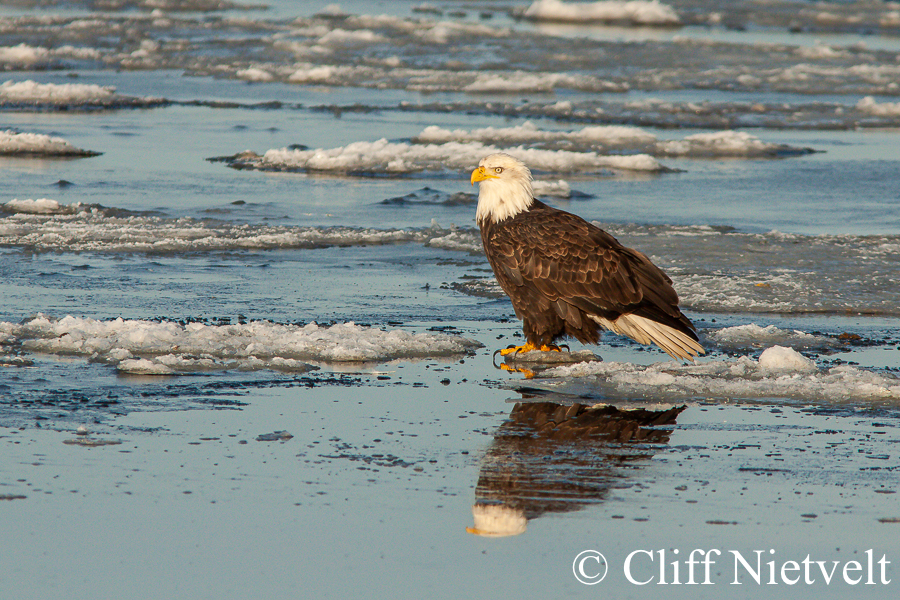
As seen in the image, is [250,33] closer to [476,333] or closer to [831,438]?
[476,333]

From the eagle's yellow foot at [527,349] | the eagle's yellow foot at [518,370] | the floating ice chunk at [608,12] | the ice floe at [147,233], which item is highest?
the floating ice chunk at [608,12]

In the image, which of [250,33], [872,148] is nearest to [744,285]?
[872,148]

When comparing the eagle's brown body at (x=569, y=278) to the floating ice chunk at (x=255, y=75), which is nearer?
the eagle's brown body at (x=569, y=278)

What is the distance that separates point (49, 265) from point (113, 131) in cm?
654

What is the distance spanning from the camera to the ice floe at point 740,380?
5.62 meters

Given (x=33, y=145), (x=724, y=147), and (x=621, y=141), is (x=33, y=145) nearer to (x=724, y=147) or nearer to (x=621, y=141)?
(x=621, y=141)

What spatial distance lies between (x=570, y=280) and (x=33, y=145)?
798cm

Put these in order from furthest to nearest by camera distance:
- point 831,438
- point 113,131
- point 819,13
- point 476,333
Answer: point 819,13 → point 113,131 → point 476,333 → point 831,438

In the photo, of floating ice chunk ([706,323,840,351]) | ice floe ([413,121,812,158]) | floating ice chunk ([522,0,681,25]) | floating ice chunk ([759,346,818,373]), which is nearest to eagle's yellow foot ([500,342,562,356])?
floating ice chunk ([706,323,840,351])

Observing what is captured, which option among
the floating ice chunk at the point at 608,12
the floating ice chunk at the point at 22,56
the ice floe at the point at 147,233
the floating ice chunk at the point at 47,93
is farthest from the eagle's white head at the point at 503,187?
the floating ice chunk at the point at 608,12

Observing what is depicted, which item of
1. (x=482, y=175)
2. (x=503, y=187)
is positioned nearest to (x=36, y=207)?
(x=482, y=175)

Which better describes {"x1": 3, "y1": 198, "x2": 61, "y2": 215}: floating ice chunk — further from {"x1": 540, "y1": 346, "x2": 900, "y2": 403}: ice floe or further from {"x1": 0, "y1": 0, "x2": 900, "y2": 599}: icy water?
{"x1": 540, "y1": 346, "x2": 900, "y2": 403}: ice floe

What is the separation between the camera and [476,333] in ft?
22.5

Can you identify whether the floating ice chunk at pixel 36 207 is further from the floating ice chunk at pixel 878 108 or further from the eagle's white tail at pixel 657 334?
the floating ice chunk at pixel 878 108
